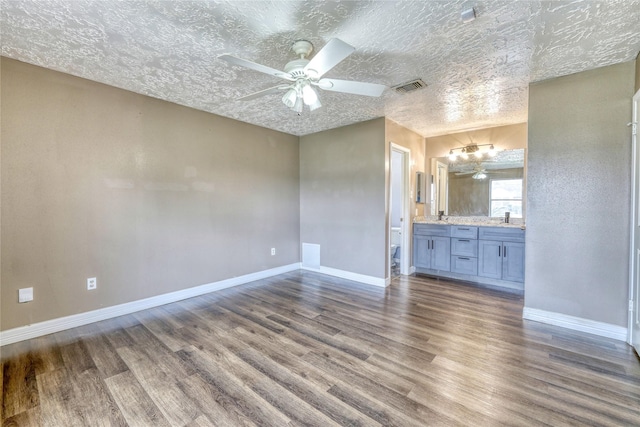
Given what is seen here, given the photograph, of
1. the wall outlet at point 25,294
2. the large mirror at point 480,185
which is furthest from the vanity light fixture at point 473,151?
the wall outlet at point 25,294

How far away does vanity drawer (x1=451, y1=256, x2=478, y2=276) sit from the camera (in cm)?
410

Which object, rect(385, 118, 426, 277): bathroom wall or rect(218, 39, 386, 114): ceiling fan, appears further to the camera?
rect(385, 118, 426, 277): bathroom wall

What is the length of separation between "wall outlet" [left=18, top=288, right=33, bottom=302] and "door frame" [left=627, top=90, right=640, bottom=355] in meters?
5.28

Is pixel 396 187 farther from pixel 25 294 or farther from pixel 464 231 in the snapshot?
pixel 25 294

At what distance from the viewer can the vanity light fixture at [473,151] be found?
4411mm

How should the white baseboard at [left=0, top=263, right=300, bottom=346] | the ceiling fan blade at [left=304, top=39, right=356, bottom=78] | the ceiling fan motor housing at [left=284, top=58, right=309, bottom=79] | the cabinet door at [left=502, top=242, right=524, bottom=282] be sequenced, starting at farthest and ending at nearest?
the cabinet door at [left=502, top=242, right=524, bottom=282], the white baseboard at [left=0, top=263, right=300, bottom=346], the ceiling fan motor housing at [left=284, top=58, right=309, bottom=79], the ceiling fan blade at [left=304, top=39, right=356, bottom=78]

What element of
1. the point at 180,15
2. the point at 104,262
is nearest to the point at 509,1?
the point at 180,15

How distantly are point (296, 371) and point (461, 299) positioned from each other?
8.14 ft

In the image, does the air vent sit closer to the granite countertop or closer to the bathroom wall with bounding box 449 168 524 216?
the granite countertop

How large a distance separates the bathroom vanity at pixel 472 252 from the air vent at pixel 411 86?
2.34 metres

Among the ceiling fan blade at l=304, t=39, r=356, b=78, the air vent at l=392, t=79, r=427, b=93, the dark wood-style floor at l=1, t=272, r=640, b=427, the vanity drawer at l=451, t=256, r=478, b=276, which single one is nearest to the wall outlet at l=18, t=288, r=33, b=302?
the dark wood-style floor at l=1, t=272, r=640, b=427

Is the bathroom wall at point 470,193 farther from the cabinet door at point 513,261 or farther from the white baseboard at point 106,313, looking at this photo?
the white baseboard at point 106,313

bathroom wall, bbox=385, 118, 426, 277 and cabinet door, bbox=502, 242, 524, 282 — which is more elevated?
bathroom wall, bbox=385, 118, 426, 277

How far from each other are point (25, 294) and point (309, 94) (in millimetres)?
3113
